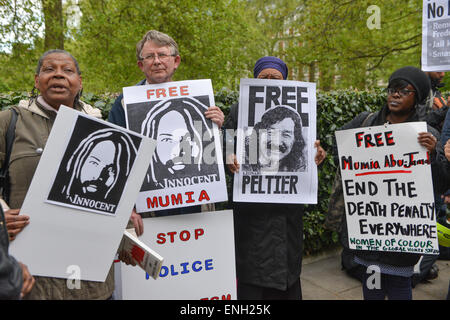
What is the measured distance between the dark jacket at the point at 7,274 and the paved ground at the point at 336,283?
2.99 metres

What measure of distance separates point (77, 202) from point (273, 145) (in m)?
1.31

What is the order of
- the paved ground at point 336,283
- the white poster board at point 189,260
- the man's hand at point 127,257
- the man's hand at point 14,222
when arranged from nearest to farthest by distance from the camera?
the man's hand at point 14,222 → the man's hand at point 127,257 → the white poster board at point 189,260 → the paved ground at point 336,283

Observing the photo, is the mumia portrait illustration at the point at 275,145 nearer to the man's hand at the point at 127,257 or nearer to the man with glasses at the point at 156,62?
the man with glasses at the point at 156,62

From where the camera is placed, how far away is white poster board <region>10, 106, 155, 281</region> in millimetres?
1539

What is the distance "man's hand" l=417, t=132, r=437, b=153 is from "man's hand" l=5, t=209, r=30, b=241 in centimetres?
229

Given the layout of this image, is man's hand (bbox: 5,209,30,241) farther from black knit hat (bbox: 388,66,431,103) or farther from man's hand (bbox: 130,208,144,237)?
black knit hat (bbox: 388,66,431,103)

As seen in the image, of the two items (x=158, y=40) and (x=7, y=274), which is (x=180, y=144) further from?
(x=7, y=274)

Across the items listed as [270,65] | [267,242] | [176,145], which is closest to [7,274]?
[176,145]

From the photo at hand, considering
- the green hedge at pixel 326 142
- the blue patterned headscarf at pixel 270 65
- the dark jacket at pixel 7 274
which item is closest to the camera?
the dark jacket at pixel 7 274

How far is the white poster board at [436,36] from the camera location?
2637 mm

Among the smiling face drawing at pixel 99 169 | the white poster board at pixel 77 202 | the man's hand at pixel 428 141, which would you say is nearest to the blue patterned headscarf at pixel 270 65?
the man's hand at pixel 428 141

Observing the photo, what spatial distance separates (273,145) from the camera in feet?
7.93

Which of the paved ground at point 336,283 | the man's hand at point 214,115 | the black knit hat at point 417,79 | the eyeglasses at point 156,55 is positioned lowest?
the paved ground at point 336,283

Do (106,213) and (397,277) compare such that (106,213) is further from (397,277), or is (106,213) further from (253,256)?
(397,277)
